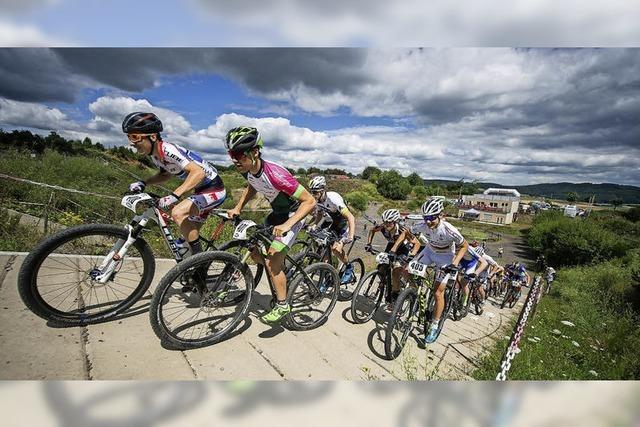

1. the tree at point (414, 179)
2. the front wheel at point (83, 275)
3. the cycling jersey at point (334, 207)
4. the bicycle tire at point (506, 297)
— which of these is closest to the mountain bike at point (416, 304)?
the bicycle tire at point (506, 297)

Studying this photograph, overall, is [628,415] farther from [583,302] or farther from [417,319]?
[417,319]

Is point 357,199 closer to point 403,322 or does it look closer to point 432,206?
point 432,206

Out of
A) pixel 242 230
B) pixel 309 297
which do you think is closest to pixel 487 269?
pixel 309 297

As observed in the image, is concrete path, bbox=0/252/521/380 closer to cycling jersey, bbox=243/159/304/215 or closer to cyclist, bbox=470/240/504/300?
cyclist, bbox=470/240/504/300

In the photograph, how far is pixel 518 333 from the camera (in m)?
1.70

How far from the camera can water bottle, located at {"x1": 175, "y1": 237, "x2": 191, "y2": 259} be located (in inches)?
65.8

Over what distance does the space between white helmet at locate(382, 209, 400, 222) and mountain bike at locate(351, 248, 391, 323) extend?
27 centimetres

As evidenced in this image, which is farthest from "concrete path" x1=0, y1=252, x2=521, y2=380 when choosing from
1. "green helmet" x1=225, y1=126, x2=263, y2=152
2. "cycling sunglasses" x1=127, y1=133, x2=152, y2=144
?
"green helmet" x1=225, y1=126, x2=263, y2=152

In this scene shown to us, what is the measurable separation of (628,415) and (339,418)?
158 centimetres

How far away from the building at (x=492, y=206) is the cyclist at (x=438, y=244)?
6.2 inches

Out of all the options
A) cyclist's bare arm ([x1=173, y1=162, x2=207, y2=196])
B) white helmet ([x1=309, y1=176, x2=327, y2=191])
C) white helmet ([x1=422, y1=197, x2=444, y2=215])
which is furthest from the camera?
white helmet ([x1=309, y1=176, x2=327, y2=191])

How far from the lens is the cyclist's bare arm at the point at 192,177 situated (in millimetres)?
1468

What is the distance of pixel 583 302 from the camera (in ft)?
6.03

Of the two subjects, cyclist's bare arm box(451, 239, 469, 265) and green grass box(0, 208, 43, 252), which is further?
cyclist's bare arm box(451, 239, 469, 265)
